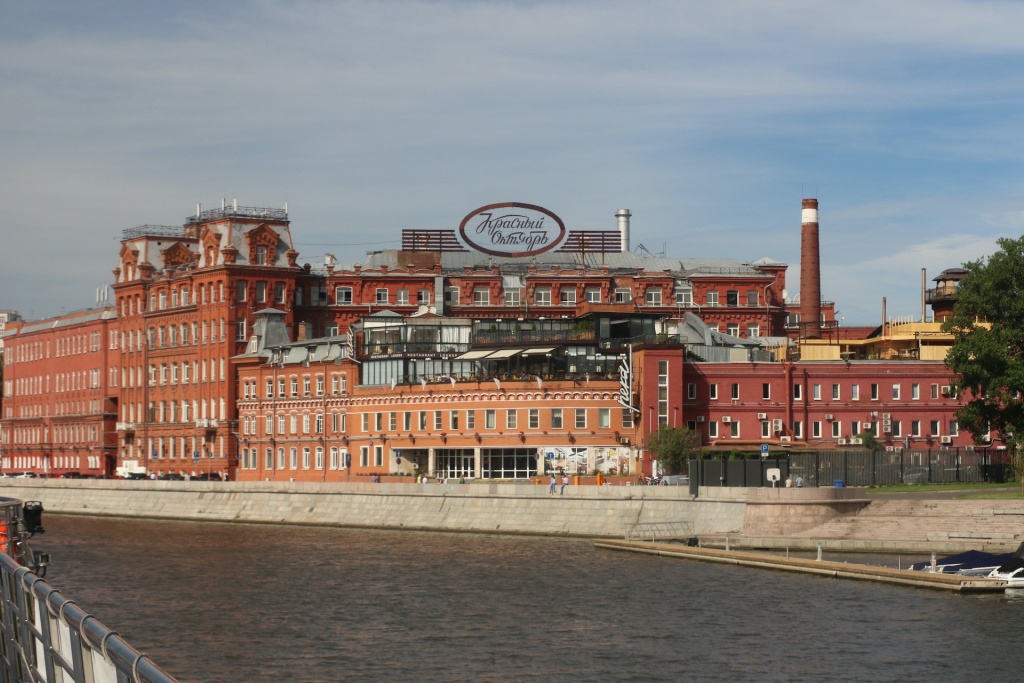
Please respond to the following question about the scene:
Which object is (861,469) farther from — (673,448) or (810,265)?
(810,265)

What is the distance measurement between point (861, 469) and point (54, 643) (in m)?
83.2

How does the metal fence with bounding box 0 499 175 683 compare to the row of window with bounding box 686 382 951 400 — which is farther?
the row of window with bounding box 686 382 951 400

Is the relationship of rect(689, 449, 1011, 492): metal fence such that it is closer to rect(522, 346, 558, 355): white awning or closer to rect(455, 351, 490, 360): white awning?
rect(522, 346, 558, 355): white awning

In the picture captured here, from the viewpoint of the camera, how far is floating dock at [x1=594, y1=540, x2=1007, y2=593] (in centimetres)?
5972

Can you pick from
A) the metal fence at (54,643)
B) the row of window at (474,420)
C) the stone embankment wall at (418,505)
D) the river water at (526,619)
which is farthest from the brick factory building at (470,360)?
the metal fence at (54,643)

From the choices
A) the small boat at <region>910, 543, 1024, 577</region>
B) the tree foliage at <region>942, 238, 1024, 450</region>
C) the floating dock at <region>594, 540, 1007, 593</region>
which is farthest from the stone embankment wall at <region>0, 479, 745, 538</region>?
the tree foliage at <region>942, 238, 1024, 450</region>

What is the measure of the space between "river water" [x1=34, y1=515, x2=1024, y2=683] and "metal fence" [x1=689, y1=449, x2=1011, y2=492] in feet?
35.1

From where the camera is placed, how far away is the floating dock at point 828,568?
196ft


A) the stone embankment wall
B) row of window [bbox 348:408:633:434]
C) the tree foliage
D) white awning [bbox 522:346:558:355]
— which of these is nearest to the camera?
the stone embankment wall

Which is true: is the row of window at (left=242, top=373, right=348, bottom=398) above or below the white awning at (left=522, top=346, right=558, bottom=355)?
below

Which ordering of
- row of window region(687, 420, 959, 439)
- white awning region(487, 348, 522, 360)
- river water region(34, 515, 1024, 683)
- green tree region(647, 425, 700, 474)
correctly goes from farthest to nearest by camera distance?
white awning region(487, 348, 522, 360) → row of window region(687, 420, 959, 439) → green tree region(647, 425, 700, 474) → river water region(34, 515, 1024, 683)

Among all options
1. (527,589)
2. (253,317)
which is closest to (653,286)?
(253,317)

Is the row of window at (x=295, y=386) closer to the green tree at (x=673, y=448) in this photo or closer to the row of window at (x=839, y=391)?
the row of window at (x=839, y=391)

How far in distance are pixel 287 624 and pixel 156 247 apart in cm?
10976
